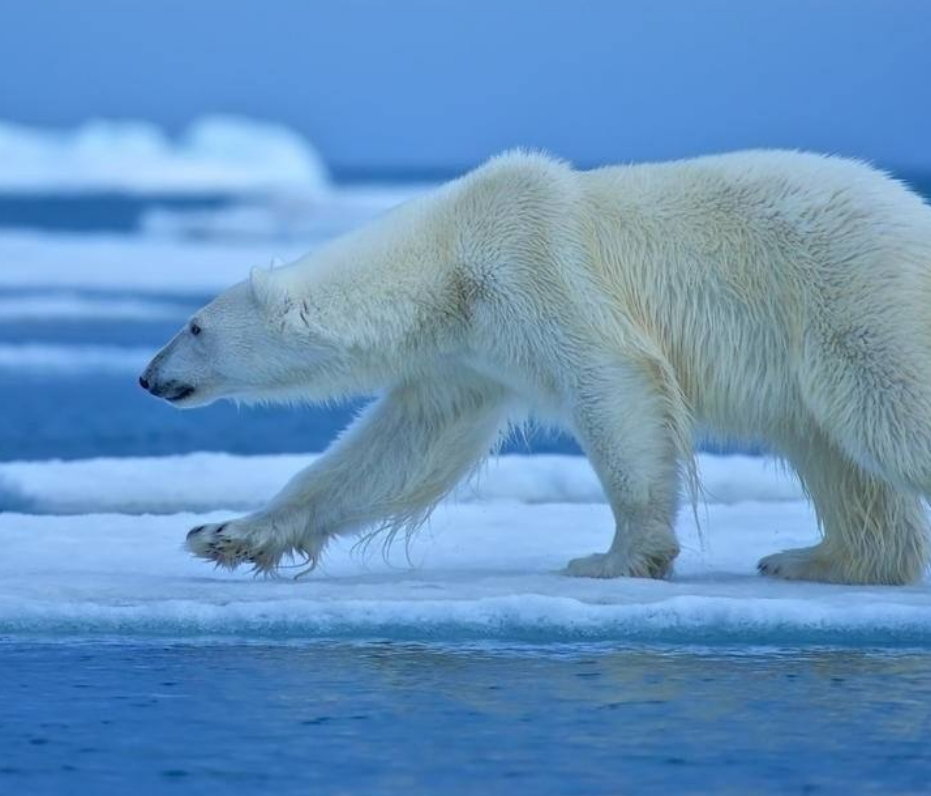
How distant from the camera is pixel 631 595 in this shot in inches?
177

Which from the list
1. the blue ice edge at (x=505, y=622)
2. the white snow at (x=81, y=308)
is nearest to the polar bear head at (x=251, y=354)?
the blue ice edge at (x=505, y=622)

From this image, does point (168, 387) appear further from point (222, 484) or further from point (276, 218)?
point (276, 218)

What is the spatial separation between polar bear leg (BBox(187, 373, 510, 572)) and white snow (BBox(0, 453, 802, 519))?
1.65m

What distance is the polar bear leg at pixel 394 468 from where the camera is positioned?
5.28 metres

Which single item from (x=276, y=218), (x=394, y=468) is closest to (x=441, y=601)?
(x=394, y=468)

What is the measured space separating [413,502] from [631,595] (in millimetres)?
989

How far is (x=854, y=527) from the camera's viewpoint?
5098mm

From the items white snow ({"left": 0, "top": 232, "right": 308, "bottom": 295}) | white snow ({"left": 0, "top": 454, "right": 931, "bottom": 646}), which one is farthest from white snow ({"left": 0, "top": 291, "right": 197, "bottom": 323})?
white snow ({"left": 0, "top": 454, "right": 931, "bottom": 646})

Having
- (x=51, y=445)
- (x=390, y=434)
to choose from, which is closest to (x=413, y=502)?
(x=390, y=434)

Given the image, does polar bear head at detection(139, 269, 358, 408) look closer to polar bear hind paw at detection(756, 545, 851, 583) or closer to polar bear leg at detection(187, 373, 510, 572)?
polar bear leg at detection(187, 373, 510, 572)

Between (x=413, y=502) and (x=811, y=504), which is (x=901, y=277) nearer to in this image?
(x=811, y=504)

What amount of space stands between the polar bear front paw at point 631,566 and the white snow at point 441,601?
3.7 inches

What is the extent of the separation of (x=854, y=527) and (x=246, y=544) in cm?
159

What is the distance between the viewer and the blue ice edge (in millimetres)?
4281
